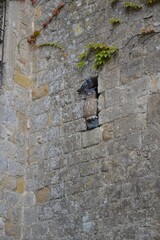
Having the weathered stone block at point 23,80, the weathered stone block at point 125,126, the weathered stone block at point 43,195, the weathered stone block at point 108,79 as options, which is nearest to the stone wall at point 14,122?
the weathered stone block at point 23,80

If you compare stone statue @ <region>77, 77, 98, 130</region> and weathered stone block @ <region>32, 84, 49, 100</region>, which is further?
weathered stone block @ <region>32, 84, 49, 100</region>

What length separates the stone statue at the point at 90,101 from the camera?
539 cm

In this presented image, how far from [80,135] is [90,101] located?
1.21ft

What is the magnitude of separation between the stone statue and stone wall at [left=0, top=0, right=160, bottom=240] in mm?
65

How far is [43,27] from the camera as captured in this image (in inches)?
249

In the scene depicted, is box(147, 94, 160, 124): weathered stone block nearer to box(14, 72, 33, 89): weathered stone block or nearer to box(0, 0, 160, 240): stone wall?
box(0, 0, 160, 240): stone wall

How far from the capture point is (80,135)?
5.42m

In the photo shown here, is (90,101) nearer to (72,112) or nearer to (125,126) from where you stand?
(72,112)

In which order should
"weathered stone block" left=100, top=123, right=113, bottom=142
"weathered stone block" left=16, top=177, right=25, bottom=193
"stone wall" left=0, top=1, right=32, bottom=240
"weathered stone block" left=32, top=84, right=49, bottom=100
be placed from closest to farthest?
"weathered stone block" left=100, top=123, right=113, bottom=142 → "stone wall" left=0, top=1, right=32, bottom=240 → "weathered stone block" left=16, top=177, right=25, bottom=193 → "weathered stone block" left=32, top=84, right=49, bottom=100

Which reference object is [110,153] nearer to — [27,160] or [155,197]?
[155,197]

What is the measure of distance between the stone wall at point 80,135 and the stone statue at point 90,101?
65 mm

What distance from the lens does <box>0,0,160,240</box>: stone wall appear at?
4.86m

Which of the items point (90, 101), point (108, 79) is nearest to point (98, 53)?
point (108, 79)

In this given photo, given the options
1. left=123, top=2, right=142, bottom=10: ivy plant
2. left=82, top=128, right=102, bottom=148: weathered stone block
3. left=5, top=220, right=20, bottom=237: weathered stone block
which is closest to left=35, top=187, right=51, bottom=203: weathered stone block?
left=5, top=220, right=20, bottom=237: weathered stone block
